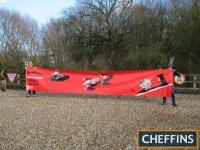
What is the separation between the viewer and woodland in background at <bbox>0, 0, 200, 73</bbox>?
106ft

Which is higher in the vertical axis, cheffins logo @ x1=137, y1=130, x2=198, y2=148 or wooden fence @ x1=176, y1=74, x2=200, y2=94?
cheffins logo @ x1=137, y1=130, x2=198, y2=148

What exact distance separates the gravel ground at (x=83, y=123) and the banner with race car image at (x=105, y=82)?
204cm

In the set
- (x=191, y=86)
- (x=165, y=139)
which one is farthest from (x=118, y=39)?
(x=165, y=139)

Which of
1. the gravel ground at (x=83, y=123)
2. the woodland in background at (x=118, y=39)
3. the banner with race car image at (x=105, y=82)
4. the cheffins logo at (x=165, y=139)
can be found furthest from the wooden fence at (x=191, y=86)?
the cheffins logo at (x=165, y=139)

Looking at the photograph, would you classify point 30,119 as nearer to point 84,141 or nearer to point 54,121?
point 54,121

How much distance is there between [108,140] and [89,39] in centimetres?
3232

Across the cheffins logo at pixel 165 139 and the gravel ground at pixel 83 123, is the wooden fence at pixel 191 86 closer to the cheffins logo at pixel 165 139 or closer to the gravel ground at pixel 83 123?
the gravel ground at pixel 83 123

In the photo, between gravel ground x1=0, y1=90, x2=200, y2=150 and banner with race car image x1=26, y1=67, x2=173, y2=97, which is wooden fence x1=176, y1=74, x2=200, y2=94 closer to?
banner with race car image x1=26, y1=67, x2=173, y2=97

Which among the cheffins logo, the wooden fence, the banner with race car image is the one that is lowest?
the wooden fence

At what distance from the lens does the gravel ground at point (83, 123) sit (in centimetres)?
895

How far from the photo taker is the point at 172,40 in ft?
110

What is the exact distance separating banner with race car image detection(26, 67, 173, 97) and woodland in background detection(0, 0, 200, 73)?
12725mm

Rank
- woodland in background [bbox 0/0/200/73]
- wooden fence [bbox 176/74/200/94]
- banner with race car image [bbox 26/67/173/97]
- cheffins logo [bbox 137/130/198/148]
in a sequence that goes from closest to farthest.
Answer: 1. cheffins logo [bbox 137/130/198/148]
2. banner with race car image [bbox 26/67/173/97]
3. wooden fence [bbox 176/74/200/94]
4. woodland in background [bbox 0/0/200/73]

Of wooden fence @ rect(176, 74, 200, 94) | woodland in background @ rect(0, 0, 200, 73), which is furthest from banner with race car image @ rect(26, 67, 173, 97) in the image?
woodland in background @ rect(0, 0, 200, 73)
